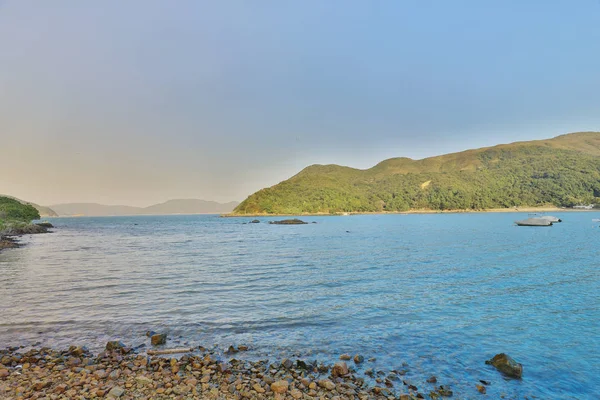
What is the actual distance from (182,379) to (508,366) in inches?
362

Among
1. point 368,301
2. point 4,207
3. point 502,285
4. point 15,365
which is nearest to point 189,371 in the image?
point 15,365

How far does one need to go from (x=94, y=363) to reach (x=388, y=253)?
34.2 meters

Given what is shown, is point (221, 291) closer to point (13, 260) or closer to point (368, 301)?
point (368, 301)

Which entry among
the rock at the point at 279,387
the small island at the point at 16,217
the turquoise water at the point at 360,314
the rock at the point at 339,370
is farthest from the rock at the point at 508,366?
the small island at the point at 16,217

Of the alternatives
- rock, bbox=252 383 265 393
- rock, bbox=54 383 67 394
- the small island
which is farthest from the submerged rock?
the small island

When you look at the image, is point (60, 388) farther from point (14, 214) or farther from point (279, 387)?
point (14, 214)

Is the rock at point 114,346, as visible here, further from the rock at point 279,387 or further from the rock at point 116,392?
the rock at point 279,387

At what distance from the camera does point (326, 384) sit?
27.3 feet

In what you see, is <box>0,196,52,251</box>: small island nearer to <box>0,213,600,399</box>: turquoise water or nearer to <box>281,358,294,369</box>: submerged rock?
<box>0,213,600,399</box>: turquoise water

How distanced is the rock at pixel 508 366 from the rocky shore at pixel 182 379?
7.46 feet

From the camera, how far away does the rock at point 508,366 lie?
368 inches

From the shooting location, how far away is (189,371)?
9.18 meters

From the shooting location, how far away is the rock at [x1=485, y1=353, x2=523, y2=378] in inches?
368

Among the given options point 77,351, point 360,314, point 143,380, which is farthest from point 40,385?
point 360,314
